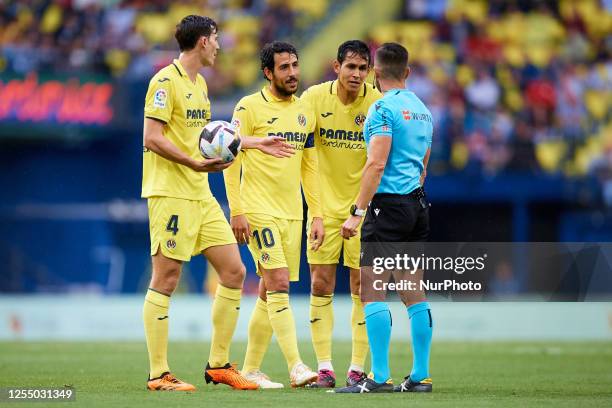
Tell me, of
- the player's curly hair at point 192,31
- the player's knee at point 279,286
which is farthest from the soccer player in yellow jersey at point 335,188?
the player's curly hair at point 192,31

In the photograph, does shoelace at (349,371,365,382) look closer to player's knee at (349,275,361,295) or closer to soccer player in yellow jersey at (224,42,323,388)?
soccer player in yellow jersey at (224,42,323,388)

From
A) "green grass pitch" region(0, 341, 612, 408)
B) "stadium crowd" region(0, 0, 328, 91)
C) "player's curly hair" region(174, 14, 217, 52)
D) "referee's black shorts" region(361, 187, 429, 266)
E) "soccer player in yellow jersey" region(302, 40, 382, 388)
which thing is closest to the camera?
"green grass pitch" region(0, 341, 612, 408)

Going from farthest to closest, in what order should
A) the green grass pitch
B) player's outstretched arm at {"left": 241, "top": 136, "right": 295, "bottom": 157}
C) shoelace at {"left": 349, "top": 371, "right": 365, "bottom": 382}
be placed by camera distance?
shoelace at {"left": 349, "top": 371, "right": 365, "bottom": 382} < player's outstretched arm at {"left": 241, "top": 136, "right": 295, "bottom": 157} < the green grass pitch

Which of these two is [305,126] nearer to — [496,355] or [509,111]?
[496,355]

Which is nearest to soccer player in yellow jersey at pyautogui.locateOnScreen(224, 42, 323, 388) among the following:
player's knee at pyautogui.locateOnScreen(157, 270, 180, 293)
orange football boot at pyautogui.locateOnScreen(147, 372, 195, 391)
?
player's knee at pyautogui.locateOnScreen(157, 270, 180, 293)

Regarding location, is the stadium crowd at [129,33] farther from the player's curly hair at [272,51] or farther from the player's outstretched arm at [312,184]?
the player's curly hair at [272,51]

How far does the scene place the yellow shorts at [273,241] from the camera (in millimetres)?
8859

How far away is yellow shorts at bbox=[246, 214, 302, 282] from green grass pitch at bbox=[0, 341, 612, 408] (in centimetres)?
103

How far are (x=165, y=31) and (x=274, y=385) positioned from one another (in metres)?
16.2

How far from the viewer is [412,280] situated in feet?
27.2

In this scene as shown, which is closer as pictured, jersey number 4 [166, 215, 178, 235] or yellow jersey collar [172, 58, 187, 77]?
jersey number 4 [166, 215, 178, 235]

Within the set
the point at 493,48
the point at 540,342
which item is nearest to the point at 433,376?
the point at 540,342

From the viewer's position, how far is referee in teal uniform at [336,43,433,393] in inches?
320

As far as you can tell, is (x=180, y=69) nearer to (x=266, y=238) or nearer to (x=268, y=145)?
(x=268, y=145)
